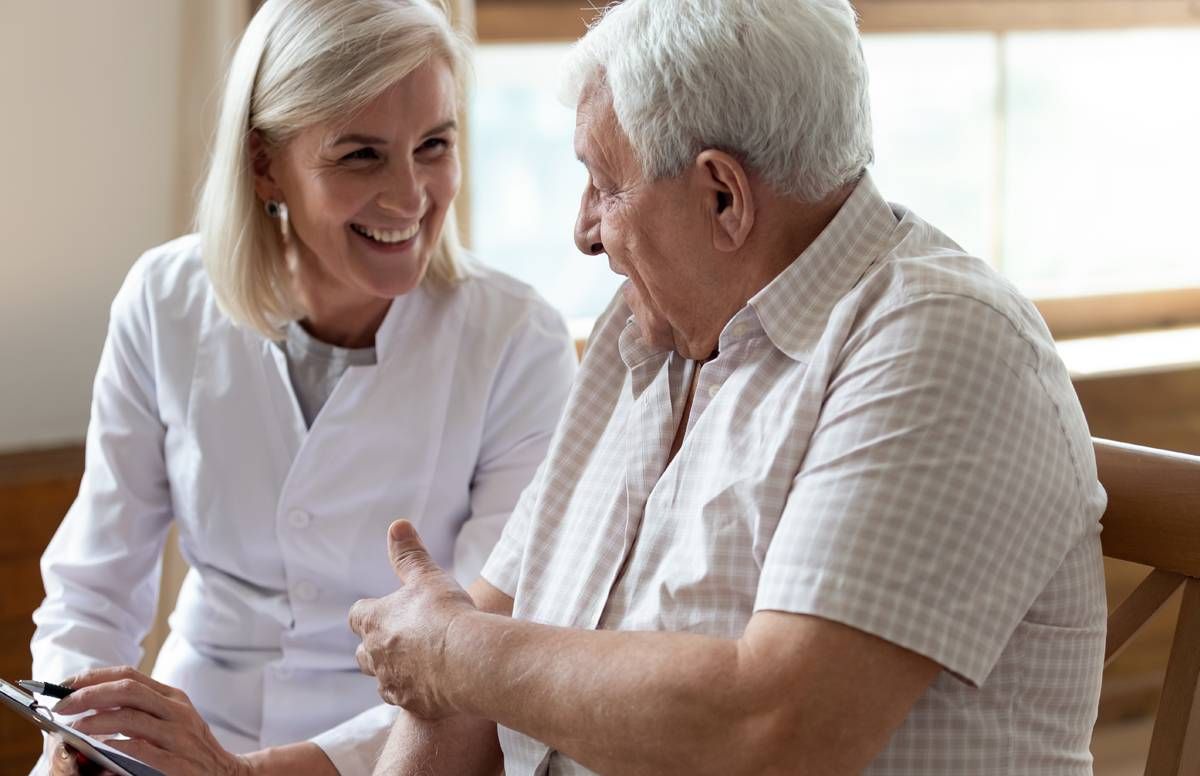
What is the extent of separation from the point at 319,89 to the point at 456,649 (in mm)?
848

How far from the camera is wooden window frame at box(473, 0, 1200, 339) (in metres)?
3.28

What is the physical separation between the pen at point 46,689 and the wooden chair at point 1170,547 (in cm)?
107

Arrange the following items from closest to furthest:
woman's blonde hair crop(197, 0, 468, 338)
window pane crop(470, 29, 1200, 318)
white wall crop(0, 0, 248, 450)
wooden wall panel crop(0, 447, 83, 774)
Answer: woman's blonde hair crop(197, 0, 468, 338)
wooden wall panel crop(0, 447, 83, 774)
white wall crop(0, 0, 248, 450)
window pane crop(470, 29, 1200, 318)

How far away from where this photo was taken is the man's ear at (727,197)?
119cm

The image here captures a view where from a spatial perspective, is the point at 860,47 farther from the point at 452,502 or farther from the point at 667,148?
the point at 452,502

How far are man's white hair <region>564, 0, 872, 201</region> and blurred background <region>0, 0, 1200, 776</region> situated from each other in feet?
2.64

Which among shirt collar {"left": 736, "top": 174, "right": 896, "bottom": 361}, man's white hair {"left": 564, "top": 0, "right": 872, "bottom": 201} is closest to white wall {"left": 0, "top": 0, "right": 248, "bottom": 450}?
man's white hair {"left": 564, "top": 0, "right": 872, "bottom": 201}

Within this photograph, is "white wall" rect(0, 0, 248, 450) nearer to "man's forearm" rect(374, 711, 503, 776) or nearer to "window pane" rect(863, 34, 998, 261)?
"man's forearm" rect(374, 711, 503, 776)

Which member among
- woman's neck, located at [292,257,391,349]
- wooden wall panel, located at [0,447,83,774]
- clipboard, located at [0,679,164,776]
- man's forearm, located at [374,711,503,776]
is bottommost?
wooden wall panel, located at [0,447,83,774]

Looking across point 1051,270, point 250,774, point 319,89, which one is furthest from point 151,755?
point 1051,270

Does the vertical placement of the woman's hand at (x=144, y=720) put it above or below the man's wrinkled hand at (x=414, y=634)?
below

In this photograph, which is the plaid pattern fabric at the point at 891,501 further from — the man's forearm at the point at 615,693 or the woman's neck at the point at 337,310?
the woman's neck at the point at 337,310

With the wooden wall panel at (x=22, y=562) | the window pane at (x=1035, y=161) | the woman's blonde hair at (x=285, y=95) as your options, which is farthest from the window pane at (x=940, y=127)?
the wooden wall panel at (x=22, y=562)

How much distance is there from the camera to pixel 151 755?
1439 millimetres
